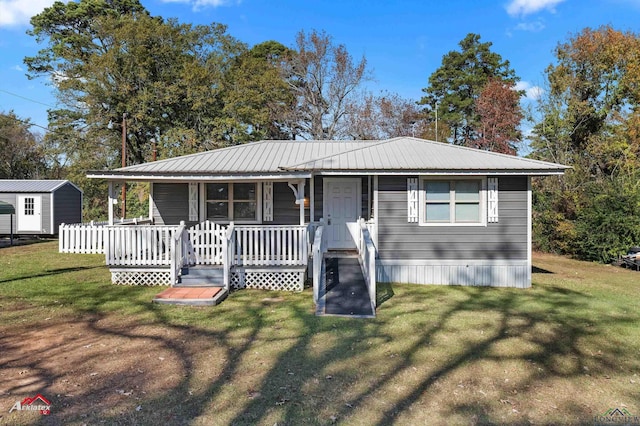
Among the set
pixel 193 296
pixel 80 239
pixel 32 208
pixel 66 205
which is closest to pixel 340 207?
pixel 193 296

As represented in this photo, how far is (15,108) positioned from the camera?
34.2m

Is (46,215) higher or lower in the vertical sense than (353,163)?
lower

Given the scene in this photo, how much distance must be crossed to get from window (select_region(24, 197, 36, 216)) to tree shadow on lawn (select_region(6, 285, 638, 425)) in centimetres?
1654

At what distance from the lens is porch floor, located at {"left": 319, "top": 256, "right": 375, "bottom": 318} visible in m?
6.78

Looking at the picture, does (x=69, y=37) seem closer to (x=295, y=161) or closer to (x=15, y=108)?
(x=15, y=108)

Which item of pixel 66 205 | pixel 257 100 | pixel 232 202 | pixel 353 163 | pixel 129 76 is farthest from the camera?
pixel 257 100

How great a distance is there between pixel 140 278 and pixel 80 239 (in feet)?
24.1

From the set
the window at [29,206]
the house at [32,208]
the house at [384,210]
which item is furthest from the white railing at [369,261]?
the window at [29,206]

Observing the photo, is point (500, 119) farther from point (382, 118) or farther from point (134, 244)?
point (134, 244)

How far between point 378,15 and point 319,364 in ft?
78.4

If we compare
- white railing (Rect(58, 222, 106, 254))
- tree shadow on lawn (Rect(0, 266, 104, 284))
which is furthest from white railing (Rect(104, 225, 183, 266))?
white railing (Rect(58, 222, 106, 254))

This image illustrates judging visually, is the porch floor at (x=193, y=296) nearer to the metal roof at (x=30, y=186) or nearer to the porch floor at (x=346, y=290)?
the porch floor at (x=346, y=290)

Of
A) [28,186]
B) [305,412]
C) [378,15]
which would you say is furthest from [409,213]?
[28,186]

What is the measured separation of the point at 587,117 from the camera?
65.4 ft
